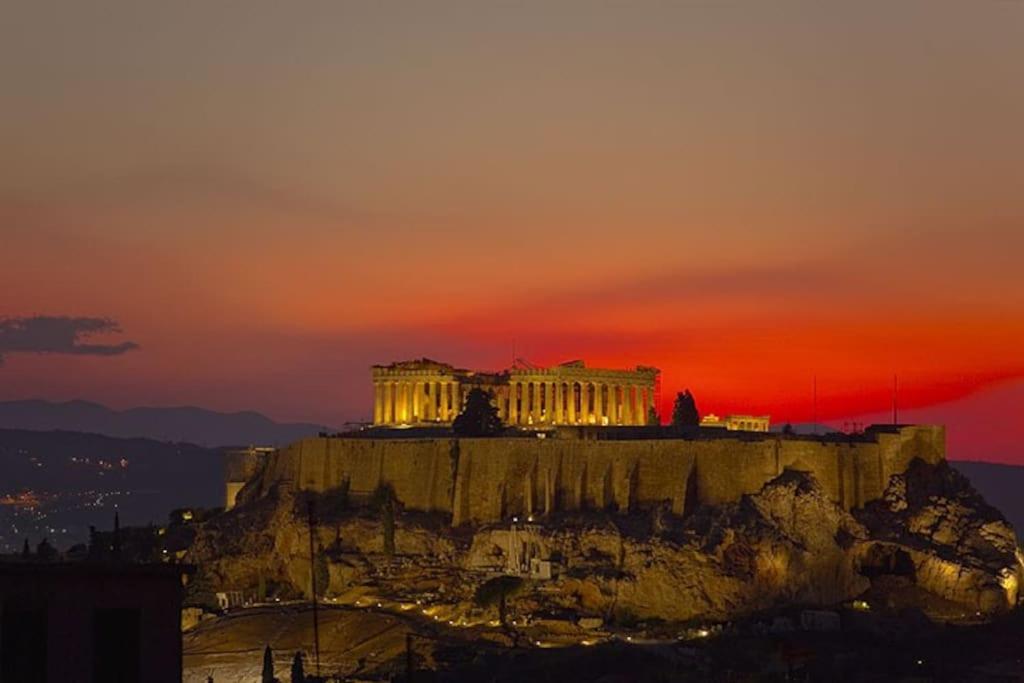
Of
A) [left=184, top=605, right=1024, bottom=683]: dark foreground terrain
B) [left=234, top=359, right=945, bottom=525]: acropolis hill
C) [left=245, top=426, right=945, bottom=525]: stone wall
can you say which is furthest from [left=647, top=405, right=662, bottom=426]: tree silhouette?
[left=184, top=605, right=1024, bottom=683]: dark foreground terrain

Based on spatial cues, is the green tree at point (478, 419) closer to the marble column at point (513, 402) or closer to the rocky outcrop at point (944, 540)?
the marble column at point (513, 402)

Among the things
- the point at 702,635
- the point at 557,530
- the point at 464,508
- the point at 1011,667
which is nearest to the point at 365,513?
the point at 464,508

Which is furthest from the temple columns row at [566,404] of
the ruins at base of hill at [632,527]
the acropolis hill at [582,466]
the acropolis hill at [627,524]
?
the ruins at base of hill at [632,527]

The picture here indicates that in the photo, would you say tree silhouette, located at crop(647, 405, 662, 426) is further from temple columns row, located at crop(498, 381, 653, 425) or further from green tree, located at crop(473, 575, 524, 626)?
green tree, located at crop(473, 575, 524, 626)

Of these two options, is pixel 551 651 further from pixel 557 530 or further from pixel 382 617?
pixel 557 530

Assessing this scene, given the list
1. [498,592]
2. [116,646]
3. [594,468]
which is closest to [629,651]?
[498,592]
